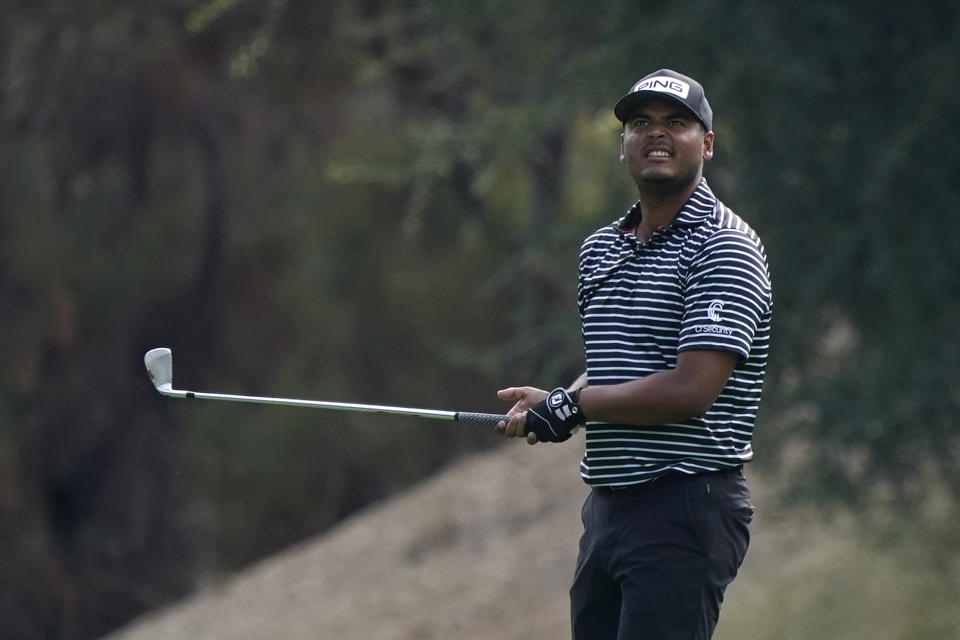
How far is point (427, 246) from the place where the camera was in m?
19.3

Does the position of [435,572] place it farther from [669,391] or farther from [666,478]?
[669,391]

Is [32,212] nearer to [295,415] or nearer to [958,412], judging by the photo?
[295,415]

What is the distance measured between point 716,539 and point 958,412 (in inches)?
194

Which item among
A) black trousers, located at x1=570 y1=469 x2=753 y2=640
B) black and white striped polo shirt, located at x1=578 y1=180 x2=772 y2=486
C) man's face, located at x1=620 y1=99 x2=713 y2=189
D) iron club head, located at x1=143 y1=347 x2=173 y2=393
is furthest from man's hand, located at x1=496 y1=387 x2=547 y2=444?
iron club head, located at x1=143 y1=347 x2=173 y2=393

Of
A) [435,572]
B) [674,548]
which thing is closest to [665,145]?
[674,548]

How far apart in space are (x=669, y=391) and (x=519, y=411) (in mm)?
483

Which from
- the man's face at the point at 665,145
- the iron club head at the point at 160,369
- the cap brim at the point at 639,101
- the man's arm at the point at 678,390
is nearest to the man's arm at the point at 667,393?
the man's arm at the point at 678,390

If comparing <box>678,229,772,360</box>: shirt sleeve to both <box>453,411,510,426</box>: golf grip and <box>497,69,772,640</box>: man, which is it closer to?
<box>497,69,772,640</box>: man

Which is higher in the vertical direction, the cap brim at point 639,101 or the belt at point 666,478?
the cap brim at point 639,101

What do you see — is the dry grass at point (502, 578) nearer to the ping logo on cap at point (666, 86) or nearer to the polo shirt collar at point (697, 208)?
the polo shirt collar at point (697, 208)

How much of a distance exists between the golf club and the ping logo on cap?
0.82 m

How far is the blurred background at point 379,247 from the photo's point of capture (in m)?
8.26

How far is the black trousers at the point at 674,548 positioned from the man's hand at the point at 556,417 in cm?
19

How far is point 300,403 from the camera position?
4.29 m
